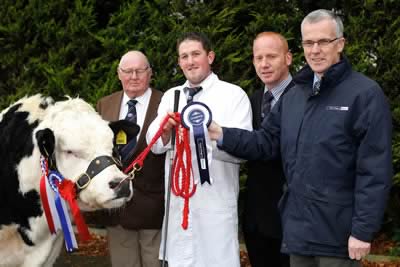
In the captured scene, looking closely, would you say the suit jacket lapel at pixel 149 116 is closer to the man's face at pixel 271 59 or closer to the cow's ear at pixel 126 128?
the cow's ear at pixel 126 128

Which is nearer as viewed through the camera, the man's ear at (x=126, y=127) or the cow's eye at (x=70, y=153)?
the cow's eye at (x=70, y=153)

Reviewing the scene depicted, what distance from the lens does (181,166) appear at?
146 inches

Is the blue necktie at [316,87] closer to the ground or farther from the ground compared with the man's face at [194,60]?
closer to the ground

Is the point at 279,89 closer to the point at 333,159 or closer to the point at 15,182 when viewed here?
the point at 333,159

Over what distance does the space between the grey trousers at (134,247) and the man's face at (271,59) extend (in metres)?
1.37

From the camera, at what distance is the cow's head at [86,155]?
3.30 m

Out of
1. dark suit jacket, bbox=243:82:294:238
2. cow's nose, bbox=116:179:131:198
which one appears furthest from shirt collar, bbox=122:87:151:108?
cow's nose, bbox=116:179:131:198

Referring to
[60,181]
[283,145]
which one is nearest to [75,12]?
[60,181]

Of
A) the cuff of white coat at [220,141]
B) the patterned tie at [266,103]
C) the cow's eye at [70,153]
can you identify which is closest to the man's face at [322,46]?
the cuff of white coat at [220,141]

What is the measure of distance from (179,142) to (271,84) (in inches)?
29.7

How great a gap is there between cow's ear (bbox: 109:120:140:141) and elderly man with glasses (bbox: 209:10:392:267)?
1.05m

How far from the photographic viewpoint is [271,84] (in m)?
3.94

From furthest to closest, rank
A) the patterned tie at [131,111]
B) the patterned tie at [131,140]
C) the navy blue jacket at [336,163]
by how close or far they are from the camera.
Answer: the patterned tie at [131,111]
the patterned tie at [131,140]
the navy blue jacket at [336,163]

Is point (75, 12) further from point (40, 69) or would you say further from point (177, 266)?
point (177, 266)
